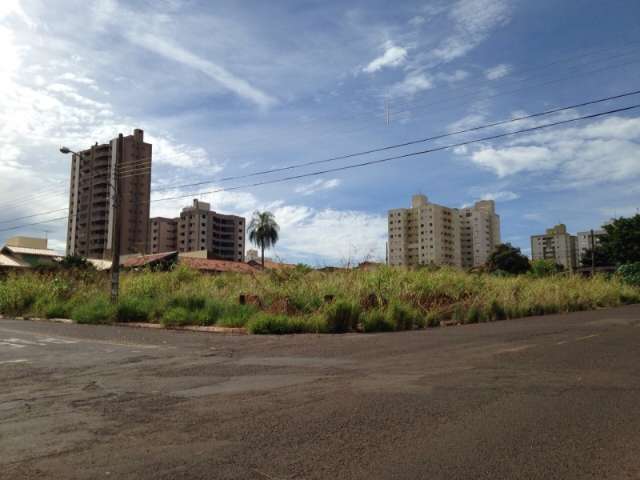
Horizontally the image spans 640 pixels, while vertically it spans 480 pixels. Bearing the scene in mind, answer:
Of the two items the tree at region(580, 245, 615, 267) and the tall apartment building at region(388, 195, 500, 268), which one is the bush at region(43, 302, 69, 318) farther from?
the tall apartment building at region(388, 195, 500, 268)

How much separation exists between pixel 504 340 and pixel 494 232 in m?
143

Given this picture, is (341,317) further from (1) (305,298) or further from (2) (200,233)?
(2) (200,233)

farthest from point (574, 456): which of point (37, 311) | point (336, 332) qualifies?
point (37, 311)

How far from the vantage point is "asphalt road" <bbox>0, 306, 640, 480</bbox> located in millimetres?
3902

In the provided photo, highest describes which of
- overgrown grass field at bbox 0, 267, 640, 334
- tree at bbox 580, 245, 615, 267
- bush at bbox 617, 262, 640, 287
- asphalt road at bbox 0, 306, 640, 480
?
tree at bbox 580, 245, 615, 267

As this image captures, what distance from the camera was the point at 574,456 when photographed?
4086 mm

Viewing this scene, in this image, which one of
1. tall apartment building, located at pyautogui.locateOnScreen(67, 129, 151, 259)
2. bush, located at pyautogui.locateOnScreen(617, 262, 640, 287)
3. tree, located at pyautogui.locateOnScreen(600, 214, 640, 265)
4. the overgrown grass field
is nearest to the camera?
the overgrown grass field

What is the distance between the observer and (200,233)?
13625 cm

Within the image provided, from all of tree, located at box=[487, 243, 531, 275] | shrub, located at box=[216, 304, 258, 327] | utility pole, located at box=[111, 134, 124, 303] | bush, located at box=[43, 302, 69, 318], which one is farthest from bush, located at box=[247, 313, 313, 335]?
tree, located at box=[487, 243, 531, 275]

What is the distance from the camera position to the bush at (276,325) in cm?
1511

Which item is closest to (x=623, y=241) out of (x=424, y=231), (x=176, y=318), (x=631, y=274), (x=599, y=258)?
(x=599, y=258)

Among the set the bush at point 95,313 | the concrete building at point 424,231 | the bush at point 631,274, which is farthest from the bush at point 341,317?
the concrete building at point 424,231

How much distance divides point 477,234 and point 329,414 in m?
145

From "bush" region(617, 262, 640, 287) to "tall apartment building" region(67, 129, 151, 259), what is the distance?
86597 mm
